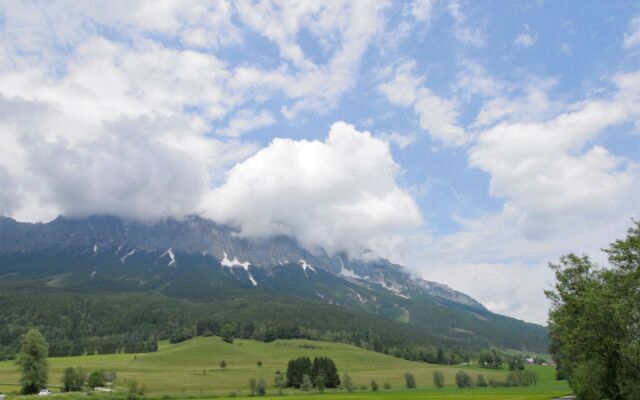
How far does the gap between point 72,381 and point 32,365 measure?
625 inches

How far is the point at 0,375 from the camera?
148250 mm

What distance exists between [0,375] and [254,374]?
8205 centimetres

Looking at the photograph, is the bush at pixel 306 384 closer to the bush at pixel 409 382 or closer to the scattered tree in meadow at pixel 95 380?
the bush at pixel 409 382

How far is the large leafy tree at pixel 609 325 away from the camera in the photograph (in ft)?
135

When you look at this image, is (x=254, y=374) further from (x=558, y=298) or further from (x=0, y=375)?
(x=558, y=298)

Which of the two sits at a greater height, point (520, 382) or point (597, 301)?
point (597, 301)

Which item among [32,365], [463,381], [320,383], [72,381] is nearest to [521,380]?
[463,381]

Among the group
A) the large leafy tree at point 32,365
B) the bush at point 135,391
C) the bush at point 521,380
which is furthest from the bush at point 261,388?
the bush at point 521,380

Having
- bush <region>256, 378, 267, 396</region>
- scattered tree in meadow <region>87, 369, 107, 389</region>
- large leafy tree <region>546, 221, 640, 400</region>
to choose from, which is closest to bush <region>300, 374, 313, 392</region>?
bush <region>256, 378, 267, 396</region>

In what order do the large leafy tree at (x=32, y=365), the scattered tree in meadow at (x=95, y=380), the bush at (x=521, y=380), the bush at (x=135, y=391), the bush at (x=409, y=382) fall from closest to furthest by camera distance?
1. the large leafy tree at (x=32, y=365)
2. the bush at (x=135, y=391)
3. the scattered tree in meadow at (x=95, y=380)
4. the bush at (x=409, y=382)
5. the bush at (x=521, y=380)

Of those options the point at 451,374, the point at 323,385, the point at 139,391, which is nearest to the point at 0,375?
the point at 139,391

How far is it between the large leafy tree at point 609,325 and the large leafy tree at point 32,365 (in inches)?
4294

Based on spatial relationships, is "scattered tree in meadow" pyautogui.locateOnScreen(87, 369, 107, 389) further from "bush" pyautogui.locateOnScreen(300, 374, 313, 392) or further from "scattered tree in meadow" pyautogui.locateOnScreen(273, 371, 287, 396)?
"bush" pyautogui.locateOnScreen(300, 374, 313, 392)

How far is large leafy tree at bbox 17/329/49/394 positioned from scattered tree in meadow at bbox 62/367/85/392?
32.3 feet
